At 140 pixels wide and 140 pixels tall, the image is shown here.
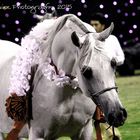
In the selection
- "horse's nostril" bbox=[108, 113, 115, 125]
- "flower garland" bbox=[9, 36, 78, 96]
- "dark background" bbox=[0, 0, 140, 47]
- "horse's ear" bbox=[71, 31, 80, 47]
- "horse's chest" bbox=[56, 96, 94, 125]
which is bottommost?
"dark background" bbox=[0, 0, 140, 47]

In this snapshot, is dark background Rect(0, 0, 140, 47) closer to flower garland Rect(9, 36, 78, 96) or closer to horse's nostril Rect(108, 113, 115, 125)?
flower garland Rect(9, 36, 78, 96)

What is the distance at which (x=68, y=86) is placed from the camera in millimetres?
5875

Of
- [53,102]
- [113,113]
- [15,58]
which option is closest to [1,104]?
[15,58]

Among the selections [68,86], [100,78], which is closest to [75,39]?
[100,78]

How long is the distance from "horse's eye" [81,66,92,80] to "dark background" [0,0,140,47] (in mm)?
5274

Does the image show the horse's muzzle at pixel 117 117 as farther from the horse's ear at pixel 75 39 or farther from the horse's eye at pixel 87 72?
the horse's ear at pixel 75 39

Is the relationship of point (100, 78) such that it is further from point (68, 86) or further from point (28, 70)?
point (28, 70)

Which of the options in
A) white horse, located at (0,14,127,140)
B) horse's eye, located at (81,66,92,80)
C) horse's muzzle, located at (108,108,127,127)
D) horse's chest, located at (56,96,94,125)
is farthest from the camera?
horse's chest, located at (56,96,94,125)

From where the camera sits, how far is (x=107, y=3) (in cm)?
1508

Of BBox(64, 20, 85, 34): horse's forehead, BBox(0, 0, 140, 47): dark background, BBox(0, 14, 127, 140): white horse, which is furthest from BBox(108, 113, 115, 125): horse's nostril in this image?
BBox(0, 0, 140, 47): dark background

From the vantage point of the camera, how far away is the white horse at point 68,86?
5.39 metres

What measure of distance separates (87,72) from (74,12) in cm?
798

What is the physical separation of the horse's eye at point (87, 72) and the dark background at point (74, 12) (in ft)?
17.3

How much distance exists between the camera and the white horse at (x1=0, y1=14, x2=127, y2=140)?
17.7 ft
